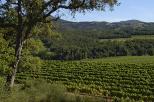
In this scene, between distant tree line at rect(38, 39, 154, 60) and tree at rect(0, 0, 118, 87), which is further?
distant tree line at rect(38, 39, 154, 60)

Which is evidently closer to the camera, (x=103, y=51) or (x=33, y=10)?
(x=33, y=10)

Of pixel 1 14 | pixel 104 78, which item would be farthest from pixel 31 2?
pixel 104 78

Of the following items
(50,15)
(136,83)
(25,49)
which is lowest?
(136,83)

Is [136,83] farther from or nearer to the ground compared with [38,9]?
nearer to the ground

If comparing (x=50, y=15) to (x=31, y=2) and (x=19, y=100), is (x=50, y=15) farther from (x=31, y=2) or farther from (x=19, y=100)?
(x=19, y=100)

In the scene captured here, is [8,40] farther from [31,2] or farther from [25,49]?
[31,2]

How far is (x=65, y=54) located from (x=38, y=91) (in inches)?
5021

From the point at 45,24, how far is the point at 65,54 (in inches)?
4854

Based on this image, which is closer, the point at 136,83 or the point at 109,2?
the point at 109,2

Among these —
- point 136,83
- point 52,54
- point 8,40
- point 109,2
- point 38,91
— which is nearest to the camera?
point 38,91

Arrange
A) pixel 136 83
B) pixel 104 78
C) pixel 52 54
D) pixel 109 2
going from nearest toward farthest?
pixel 109 2, pixel 136 83, pixel 104 78, pixel 52 54

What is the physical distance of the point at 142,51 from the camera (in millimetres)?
153875

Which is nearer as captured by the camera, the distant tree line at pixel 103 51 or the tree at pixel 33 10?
the tree at pixel 33 10

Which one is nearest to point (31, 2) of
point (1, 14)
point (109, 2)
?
point (1, 14)
